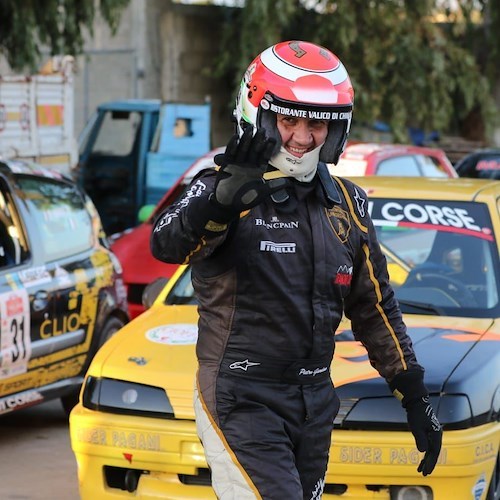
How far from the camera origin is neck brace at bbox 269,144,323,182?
3.64 m

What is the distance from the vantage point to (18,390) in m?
7.06

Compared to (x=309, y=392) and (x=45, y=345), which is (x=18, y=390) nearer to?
(x=45, y=345)

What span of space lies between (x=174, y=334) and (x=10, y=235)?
210 centimetres

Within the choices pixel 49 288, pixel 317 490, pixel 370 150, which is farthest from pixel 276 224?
pixel 370 150

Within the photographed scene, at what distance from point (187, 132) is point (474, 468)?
10.2m

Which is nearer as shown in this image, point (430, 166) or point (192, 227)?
point (192, 227)

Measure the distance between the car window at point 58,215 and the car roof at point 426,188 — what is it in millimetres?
2026

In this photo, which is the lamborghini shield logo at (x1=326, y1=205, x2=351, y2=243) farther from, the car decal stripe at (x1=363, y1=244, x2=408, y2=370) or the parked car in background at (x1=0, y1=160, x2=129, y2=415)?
the parked car in background at (x1=0, y1=160, x2=129, y2=415)

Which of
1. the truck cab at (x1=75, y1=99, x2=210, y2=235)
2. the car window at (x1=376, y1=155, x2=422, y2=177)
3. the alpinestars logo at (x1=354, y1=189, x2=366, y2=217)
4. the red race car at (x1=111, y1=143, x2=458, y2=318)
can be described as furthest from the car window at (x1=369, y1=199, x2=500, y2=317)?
the truck cab at (x1=75, y1=99, x2=210, y2=235)

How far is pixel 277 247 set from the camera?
3.59 metres

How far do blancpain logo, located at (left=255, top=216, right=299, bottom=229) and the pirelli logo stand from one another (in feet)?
0.16

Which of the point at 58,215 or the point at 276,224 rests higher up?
the point at 276,224

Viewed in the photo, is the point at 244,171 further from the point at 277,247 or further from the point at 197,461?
the point at 197,461

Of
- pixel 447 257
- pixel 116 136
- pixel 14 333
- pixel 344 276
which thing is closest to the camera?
pixel 344 276
